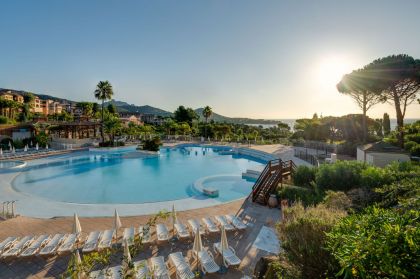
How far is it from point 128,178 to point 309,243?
48.6 ft

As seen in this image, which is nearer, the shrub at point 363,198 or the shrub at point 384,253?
the shrub at point 384,253

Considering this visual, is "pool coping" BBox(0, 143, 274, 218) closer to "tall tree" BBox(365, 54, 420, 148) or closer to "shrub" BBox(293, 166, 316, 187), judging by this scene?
"shrub" BBox(293, 166, 316, 187)

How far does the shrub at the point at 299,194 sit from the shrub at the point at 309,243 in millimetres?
4301

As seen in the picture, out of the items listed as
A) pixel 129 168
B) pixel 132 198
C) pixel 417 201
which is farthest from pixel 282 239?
pixel 129 168

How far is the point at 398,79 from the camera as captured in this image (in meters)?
19.1

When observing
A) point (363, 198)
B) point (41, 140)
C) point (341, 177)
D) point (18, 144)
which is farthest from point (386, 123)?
point (18, 144)

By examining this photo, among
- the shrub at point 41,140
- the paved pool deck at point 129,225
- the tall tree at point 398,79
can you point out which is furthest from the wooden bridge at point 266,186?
the shrub at point 41,140

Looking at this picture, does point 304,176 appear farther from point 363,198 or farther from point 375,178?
point 363,198

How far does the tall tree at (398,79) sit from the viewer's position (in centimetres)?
1867

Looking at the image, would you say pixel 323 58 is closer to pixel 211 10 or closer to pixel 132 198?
pixel 211 10

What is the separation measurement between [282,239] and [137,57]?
19697mm

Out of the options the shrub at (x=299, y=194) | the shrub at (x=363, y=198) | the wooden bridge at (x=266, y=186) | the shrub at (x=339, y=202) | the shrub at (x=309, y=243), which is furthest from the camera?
the wooden bridge at (x=266, y=186)

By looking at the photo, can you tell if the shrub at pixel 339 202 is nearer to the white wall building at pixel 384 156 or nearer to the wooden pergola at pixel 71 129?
the white wall building at pixel 384 156

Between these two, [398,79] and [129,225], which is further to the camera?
[398,79]
